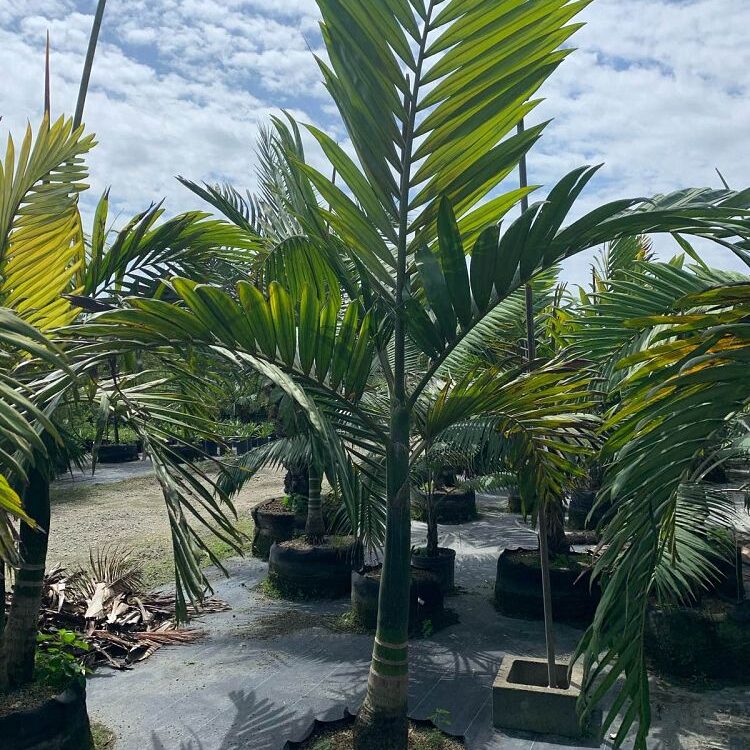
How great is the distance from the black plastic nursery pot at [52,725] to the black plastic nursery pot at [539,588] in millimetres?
3089

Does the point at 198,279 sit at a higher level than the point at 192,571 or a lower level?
higher

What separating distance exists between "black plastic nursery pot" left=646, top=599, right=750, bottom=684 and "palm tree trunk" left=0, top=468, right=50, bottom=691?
10.7 ft

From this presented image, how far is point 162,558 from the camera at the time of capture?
6.98 m

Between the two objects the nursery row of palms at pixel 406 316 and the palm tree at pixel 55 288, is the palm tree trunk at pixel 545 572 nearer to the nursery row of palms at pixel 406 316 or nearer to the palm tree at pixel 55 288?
A: the nursery row of palms at pixel 406 316

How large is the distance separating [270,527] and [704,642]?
415cm

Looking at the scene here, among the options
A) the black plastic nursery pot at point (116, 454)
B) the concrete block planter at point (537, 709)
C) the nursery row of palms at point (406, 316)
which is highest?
the nursery row of palms at point (406, 316)

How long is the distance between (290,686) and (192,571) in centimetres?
213

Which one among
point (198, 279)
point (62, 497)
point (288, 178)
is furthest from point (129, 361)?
point (62, 497)

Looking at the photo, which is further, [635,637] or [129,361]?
[129,361]

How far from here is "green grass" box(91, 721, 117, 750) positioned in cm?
329

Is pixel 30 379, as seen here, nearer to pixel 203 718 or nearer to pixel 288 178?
pixel 288 178

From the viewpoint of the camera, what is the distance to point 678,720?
350 centimetres

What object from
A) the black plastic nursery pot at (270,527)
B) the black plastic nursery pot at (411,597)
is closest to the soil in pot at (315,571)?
the black plastic nursery pot at (411,597)

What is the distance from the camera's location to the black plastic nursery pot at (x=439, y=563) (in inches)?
224
